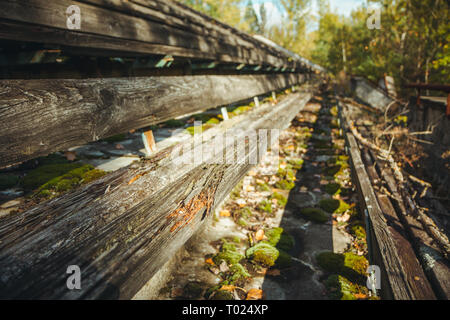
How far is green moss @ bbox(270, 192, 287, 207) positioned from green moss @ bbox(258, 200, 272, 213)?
0.47 ft

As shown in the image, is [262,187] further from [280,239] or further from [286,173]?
[280,239]

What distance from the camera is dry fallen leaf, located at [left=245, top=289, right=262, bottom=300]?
72.4 inches

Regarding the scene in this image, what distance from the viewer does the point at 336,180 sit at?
3914 millimetres

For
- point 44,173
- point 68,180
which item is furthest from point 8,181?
point 68,180

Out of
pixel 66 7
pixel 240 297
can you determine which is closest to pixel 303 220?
pixel 240 297

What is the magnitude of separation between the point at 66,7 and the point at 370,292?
108 inches

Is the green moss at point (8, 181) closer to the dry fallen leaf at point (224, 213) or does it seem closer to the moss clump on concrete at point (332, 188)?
the dry fallen leaf at point (224, 213)

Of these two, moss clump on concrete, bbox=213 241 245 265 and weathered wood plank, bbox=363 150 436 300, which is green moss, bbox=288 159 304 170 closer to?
weathered wood plank, bbox=363 150 436 300

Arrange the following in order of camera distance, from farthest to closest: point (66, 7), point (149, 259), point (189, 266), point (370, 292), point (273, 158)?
point (273, 158)
point (189, 266)
point (370, 292)
point (66, 7)
point (149, 259)

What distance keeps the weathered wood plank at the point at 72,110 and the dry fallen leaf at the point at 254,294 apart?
1542mm

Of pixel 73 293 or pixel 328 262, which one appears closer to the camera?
pixel 73 293

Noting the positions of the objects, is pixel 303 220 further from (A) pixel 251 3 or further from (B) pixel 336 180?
(A) pixel 251 3

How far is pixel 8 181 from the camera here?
2039 millimetres

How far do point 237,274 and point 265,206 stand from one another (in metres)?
1.20
